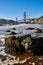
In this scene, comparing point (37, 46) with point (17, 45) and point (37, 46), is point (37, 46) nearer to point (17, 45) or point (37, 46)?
point (37, 46)

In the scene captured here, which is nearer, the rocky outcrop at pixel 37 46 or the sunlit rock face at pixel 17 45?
the rocky outcrop at pixel 37 46

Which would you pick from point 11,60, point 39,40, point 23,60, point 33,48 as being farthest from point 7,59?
point 39,40

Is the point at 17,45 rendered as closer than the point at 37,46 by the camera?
No

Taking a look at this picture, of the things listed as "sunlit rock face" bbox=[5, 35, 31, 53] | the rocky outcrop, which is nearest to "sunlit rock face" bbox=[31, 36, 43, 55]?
the rocky outcrop

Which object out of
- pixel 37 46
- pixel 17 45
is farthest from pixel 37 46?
pixel 17 45

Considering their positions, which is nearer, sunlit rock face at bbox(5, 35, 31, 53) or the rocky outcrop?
the rocky outcrop

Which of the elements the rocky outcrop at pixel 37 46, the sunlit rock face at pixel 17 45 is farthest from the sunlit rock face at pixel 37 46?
the sunlit rock face at pixel 17 45

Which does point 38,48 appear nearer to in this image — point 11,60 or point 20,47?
point 20,47

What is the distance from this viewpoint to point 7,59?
8055 millimetres

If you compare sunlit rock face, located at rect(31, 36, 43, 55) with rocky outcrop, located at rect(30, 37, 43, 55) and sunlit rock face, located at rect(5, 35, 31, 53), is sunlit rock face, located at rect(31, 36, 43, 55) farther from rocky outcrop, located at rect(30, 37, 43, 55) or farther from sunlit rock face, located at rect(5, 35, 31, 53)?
sunlit rock face, located at rect(5, 35, 31, 53)

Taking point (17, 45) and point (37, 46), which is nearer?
point (37, 46)

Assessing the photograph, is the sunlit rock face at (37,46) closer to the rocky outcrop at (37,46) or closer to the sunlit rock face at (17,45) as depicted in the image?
the rocky outcrop at (37,46)

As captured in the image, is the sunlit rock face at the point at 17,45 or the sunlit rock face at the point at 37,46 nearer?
the sunlit rock face at the point at 37,46

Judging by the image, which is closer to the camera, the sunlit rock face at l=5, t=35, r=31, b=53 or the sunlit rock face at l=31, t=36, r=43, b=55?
the sunlit rock face at l=31, t=36, r=43, b=55
